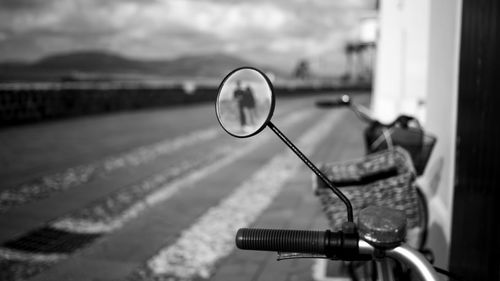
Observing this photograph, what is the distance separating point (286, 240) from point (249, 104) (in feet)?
1.44

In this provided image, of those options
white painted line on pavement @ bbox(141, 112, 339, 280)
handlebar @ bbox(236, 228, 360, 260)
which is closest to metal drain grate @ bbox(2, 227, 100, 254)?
white painted line on pavement @ bbox(141, 112, 339, 280)

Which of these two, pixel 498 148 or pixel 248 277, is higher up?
pixel 498 148

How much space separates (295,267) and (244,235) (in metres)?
2.28

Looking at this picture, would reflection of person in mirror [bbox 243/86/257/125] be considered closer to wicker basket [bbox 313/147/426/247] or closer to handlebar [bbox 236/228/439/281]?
handlebar [bbox 236/228/439/281]

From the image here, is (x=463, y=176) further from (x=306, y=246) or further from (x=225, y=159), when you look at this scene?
(x=225, y=159)

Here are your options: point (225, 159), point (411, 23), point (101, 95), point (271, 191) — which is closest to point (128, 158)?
point (225, 159)

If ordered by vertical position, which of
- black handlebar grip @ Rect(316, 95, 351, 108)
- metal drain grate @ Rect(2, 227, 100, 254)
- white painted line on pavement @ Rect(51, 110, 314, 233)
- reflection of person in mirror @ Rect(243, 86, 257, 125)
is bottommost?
white painted line on pavement @ Rect(51, 110, 314, 233)

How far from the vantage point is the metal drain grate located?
3.73 m

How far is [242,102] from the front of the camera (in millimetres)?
1373

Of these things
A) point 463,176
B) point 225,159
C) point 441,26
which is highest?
point 441,26

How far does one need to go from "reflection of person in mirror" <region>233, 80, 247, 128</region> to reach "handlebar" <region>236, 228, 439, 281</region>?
36cm

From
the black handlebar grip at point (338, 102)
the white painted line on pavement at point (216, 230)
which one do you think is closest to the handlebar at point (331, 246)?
the black handlebar grip at point (338, 102)

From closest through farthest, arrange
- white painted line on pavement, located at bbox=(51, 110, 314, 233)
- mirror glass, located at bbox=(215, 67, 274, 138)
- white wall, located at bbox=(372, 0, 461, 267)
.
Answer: mirror glass, located at bbox=(215, 67, 274, 138)
white wall, located at bbox=(372, 0, 461, 267)
white painted line on pavement, located at bbox=(51, 110, 314, 233)

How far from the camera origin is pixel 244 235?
1.21 metres
